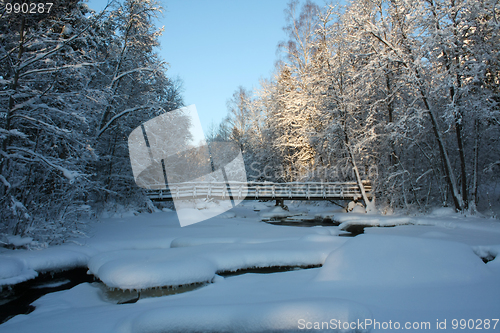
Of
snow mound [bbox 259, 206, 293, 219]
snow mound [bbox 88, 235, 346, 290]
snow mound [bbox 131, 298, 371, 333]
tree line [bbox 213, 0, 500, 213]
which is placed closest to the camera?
snow mound [bbox 131, 298, 371, 333]

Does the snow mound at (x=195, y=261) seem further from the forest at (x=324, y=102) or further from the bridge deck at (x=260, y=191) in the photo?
the bridge deck at (x=260, y=191)

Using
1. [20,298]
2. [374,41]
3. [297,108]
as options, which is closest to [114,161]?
[20,298]

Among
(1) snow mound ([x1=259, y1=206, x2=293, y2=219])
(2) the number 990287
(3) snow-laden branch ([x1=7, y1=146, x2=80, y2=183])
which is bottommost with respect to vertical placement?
(1) snow mound ([x1=259, y1=206, x2=293, y2=219])

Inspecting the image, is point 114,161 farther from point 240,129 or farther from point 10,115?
point 240,129

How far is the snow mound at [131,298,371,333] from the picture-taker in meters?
3.40

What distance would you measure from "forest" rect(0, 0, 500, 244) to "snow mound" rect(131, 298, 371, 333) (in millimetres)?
4242

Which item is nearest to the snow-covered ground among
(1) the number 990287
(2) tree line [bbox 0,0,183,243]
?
(2) tree line [bbox 0,0,183,243]

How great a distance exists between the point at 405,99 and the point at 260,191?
8.75m

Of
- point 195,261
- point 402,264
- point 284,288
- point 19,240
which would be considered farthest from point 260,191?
point 402,264

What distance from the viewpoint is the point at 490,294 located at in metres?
3.91

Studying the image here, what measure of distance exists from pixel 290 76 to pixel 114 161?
14.6 m

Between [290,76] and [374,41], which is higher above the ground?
[290,76]

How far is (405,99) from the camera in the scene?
42.3 feet

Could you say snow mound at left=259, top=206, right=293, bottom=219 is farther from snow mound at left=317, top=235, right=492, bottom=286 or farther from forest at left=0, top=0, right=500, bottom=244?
snow mound at left=317, top=235, right=492, bottom=286
